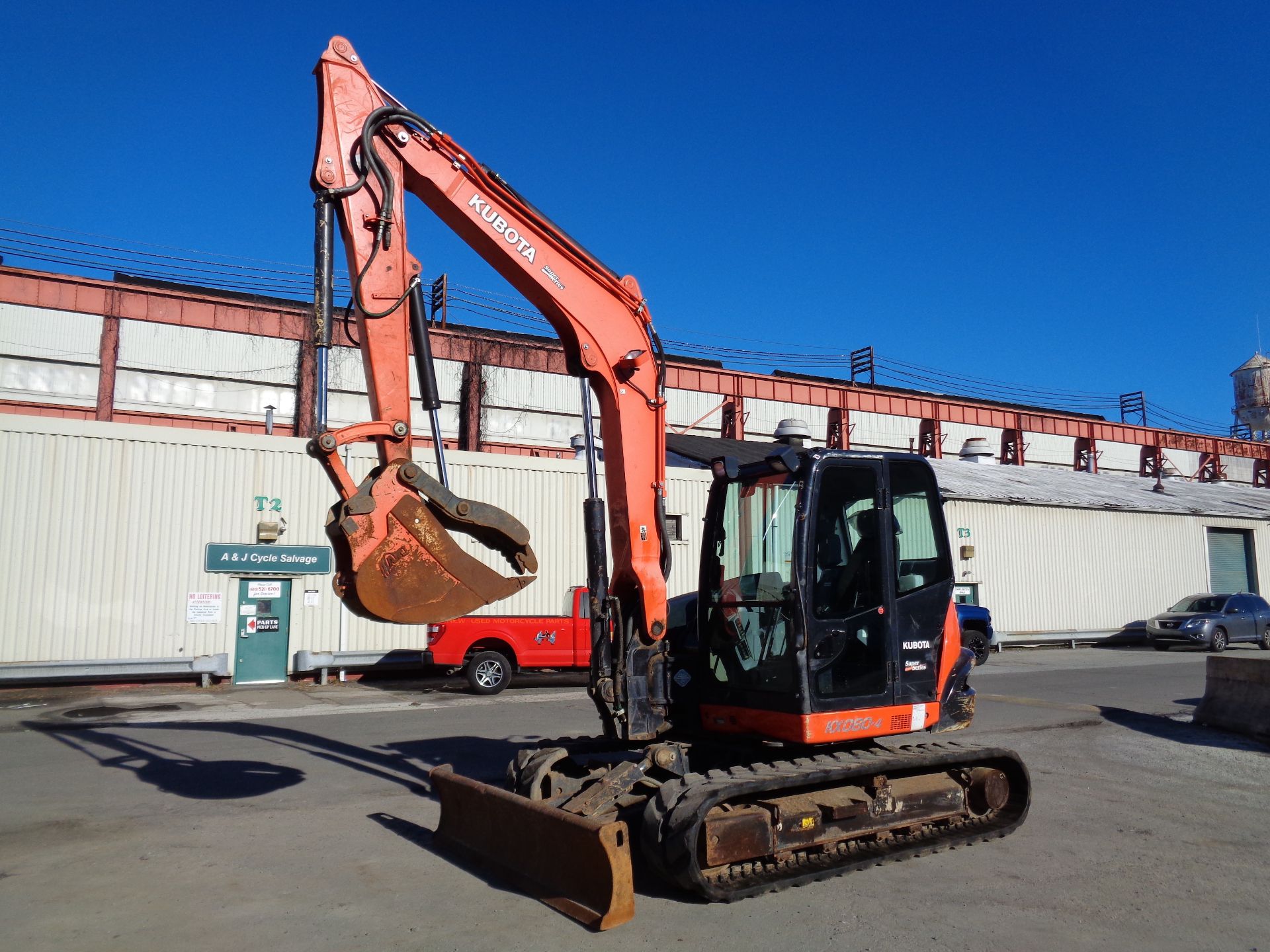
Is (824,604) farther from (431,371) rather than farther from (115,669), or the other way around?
(115,669)

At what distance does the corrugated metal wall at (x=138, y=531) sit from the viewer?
656 inches

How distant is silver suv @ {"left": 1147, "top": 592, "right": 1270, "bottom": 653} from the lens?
84.2ft

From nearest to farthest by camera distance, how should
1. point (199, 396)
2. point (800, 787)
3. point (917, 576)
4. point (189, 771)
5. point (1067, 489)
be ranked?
point (800, 787) < point (917, 576) < point (189, 771) < point (199, 396) < point (1067, 489)

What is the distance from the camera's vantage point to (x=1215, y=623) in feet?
84.1

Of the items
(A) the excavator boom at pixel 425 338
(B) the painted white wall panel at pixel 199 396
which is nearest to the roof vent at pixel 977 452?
(B) the painted white wall panel at pixel 199 396

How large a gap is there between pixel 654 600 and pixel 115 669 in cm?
1419

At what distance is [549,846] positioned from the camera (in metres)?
5.36

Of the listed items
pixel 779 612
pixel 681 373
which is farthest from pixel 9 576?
pixel 681 373

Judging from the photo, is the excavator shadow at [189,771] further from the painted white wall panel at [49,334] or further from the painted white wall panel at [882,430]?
the painted white wall panel at [882,430]

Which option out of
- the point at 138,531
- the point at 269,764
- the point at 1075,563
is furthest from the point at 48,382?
the point at 1075,563

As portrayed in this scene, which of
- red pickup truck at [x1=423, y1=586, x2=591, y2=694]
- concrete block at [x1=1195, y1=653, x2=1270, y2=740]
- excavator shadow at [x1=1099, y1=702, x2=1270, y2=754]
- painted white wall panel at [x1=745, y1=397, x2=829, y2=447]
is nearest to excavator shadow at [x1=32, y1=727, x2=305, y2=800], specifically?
red pickup truck at [x1=423, y1=586, x2=591, y2=694]

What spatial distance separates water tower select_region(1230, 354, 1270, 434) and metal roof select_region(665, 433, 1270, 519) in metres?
34.1

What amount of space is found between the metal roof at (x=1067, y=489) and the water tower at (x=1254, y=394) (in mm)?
34120

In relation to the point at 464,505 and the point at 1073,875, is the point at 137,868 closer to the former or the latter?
the point at 464,505
